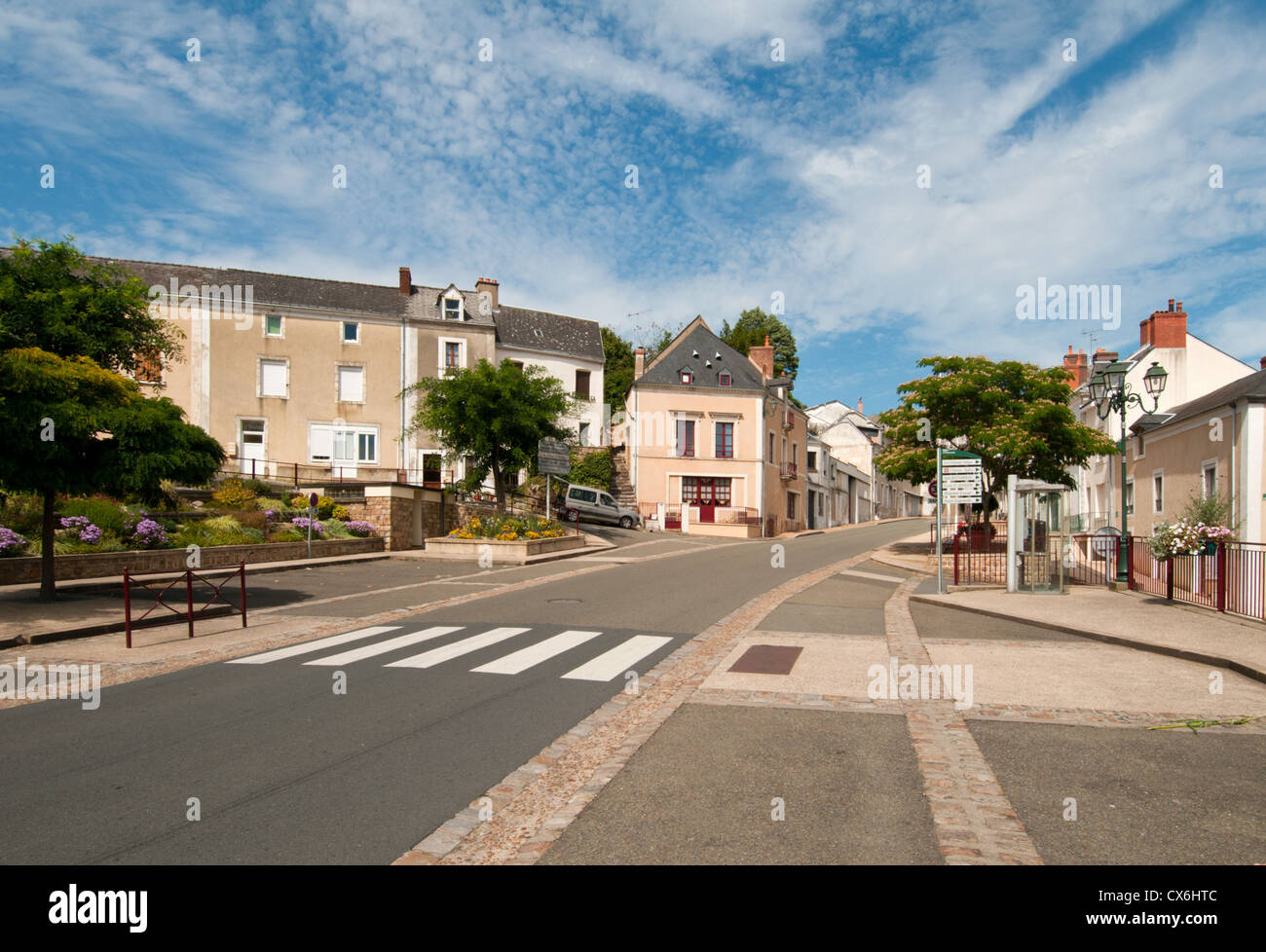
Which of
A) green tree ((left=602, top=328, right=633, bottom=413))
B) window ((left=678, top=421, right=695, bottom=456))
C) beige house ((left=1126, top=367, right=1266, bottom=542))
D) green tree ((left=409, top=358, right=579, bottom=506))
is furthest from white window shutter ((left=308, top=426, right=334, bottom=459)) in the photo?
beige house ((left=1126, top=367, right=1266, bottom=542))

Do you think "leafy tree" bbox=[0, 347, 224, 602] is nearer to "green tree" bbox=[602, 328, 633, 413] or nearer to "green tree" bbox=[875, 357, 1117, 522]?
"green tree" bbox=[875, 357, 1117, 522]

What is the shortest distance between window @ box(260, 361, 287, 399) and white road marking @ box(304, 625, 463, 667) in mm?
31097

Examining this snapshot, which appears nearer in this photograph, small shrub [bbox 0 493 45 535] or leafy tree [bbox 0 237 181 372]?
small shrub [bbox 0 493 45 535]

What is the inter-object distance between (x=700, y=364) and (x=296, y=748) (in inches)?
1710

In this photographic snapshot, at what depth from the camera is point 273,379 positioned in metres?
39.1

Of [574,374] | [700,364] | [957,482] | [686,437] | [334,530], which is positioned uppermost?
[700,364]

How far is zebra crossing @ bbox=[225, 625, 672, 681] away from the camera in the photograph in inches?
361

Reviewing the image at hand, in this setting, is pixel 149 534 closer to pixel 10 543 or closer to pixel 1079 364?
pixel 10 543

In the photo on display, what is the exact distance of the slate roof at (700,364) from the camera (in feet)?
154

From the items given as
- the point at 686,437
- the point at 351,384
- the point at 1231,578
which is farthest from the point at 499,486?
the point at 1231,578

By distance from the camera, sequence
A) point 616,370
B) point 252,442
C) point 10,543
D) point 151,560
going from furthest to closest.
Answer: point 616,370 → point 252,442 → point 151,560 → point 10,543

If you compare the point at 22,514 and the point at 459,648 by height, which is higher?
the point at 22,514

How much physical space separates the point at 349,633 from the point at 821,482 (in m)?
51.6

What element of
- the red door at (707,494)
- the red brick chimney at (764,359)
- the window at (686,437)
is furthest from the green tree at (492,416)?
the red brick chimney at (764,359)
